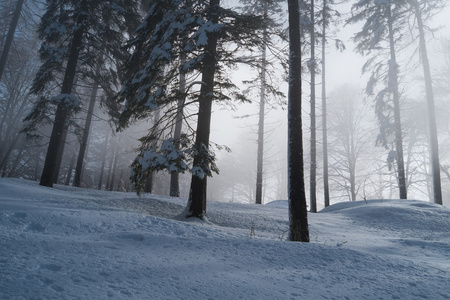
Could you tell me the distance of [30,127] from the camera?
32.8ft

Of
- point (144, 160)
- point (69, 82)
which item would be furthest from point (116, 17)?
point (144, 160)

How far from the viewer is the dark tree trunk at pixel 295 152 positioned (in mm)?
5059

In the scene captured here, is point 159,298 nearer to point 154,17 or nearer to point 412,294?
point 412,294

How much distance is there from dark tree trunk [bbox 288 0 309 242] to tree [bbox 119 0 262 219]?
5.05 feet

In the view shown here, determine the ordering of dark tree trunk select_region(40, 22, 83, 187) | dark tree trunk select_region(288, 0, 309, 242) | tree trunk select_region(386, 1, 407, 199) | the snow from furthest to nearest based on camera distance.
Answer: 1. tree trunk select_region(386, 1, 407, 199)
2. dark tree trunk select_region(40, 22, 83, 187)
3. dark tree trunk select_region(288, 0, 309, 242)
4. the snow

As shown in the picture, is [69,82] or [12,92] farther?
[12,92]

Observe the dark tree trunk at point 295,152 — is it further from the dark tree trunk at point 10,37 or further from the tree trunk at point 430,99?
the dark tree trunk at point 10,37

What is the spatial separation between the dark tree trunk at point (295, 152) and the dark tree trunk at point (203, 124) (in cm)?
205

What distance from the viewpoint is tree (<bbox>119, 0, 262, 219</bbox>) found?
6043mm

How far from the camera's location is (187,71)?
6145 millimetres

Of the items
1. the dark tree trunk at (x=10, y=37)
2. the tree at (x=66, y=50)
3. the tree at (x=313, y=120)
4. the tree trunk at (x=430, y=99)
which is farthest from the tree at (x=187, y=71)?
the tree trunk at (x=430, y=99)

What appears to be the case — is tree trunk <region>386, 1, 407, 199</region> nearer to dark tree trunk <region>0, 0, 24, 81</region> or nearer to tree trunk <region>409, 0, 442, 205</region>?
tree trunk <region>409, 0, 442, 205</region>

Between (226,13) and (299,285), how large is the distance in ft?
A: 21.6

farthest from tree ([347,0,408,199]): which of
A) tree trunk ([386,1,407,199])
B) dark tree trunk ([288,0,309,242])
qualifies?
dark tree trunk ([288,0,309,242])
